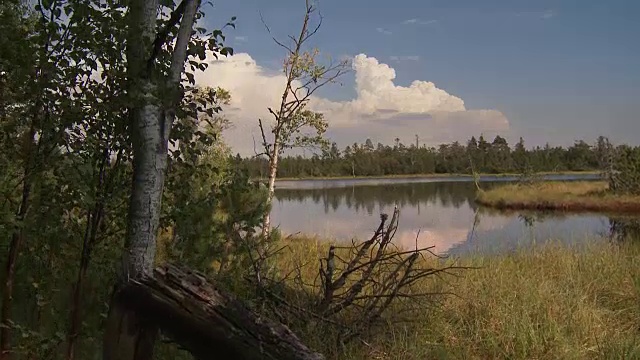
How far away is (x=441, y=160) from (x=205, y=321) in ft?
307

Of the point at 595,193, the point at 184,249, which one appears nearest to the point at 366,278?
the point at 184,249

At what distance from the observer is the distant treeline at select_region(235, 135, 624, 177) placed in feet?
254

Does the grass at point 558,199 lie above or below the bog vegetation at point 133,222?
below

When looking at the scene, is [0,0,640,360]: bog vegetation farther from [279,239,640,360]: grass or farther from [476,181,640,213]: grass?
[476,181,640,213]: grass

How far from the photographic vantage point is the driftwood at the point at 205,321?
6.49ft

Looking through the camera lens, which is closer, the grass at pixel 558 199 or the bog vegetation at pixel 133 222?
the bog vegetation at pixel 133 222

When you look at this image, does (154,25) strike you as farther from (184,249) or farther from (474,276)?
(474,276)

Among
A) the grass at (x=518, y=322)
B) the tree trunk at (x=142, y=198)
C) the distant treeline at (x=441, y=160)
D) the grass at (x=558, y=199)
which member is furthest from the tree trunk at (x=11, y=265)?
the distant treeline at (x=441, y=160)

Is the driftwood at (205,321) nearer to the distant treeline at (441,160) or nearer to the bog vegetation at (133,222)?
the bog vegetation at (133,222)

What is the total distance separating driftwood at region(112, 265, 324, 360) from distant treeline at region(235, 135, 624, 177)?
6765 centimetres

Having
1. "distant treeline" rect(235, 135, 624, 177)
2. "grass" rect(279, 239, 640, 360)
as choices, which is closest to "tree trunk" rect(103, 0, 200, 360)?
"grass" rect(279, 239, 640, 360)

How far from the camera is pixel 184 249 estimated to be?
329cm

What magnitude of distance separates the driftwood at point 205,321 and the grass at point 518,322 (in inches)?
69.0

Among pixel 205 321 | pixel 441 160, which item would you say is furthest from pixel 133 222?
pixel 441 160
